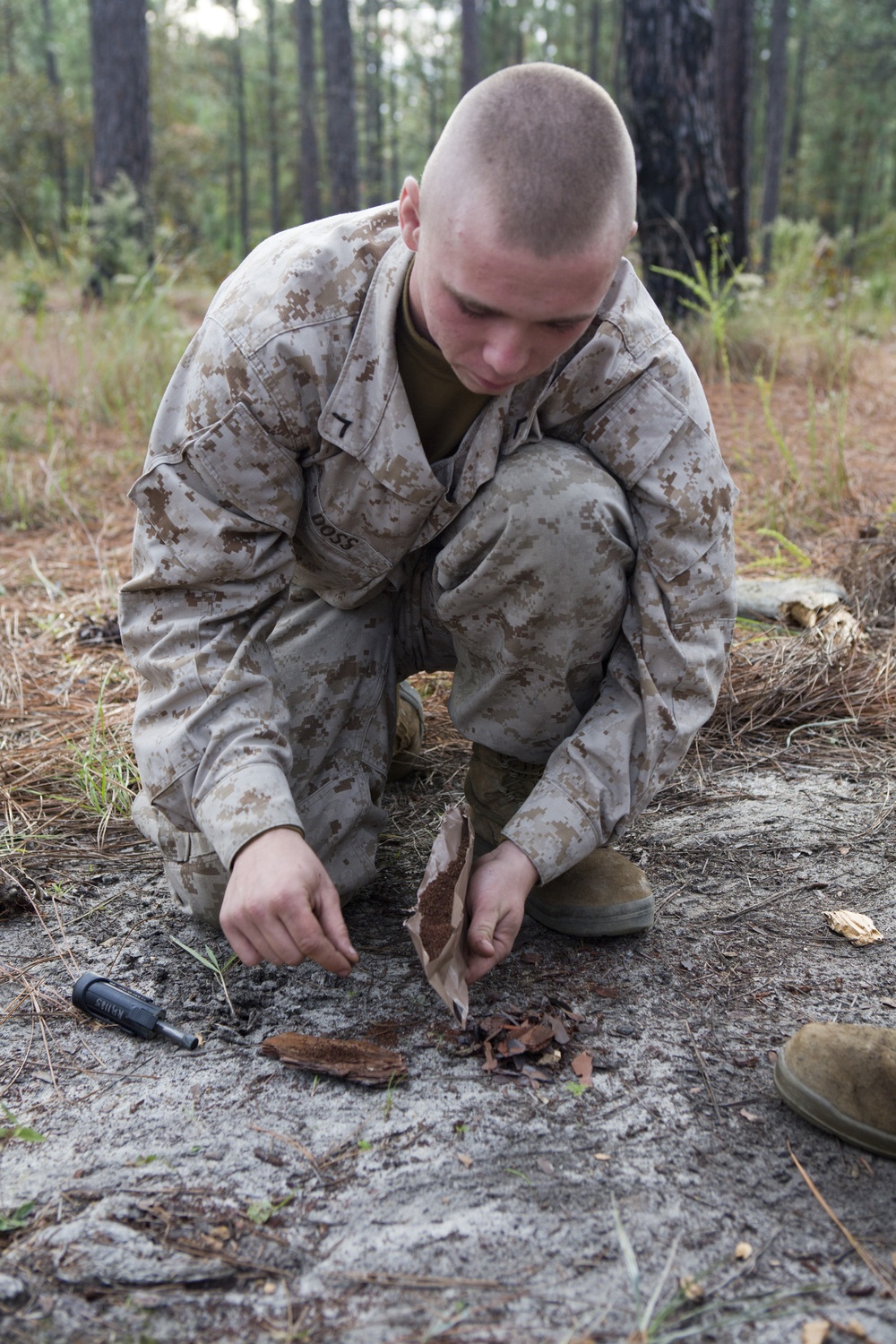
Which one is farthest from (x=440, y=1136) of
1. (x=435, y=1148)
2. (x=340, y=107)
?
(x=340, y=107)

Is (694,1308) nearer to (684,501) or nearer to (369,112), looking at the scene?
(684,501)

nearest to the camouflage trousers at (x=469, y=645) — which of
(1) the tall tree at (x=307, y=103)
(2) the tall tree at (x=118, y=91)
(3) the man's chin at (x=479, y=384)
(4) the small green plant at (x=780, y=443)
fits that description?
(3) the man's chin at (x=479, y=384)

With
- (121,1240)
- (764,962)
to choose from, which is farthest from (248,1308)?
(764,962)

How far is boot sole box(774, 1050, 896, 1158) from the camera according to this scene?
1.26m

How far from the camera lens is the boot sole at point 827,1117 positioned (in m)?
1.26

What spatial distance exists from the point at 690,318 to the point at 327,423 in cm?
462

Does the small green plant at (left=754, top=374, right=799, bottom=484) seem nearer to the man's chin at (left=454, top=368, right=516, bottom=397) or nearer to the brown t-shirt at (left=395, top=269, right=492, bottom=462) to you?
the brown t-shirt at (left=395, top=269, right=492, bottom=462)

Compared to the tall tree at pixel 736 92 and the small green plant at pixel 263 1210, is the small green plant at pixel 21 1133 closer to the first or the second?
the small green plant at pixel 263 1210

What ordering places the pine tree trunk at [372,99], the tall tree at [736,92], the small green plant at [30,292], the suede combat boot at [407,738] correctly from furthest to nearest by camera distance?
the pine tree trunk at [372,99] → the tall tree at [736,92] → the small green plant at [30,292] → the suede combat boot at [407,738]

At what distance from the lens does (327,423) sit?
152cm

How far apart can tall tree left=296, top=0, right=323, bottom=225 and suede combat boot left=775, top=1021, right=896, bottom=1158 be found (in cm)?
1728

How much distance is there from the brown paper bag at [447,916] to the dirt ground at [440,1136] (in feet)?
0.37

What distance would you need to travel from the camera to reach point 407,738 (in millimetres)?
2293

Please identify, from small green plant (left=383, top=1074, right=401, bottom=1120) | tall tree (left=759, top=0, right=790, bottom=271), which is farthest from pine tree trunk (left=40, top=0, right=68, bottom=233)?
small green plant (left=383, top=1074, right=401, bottom=1120)
